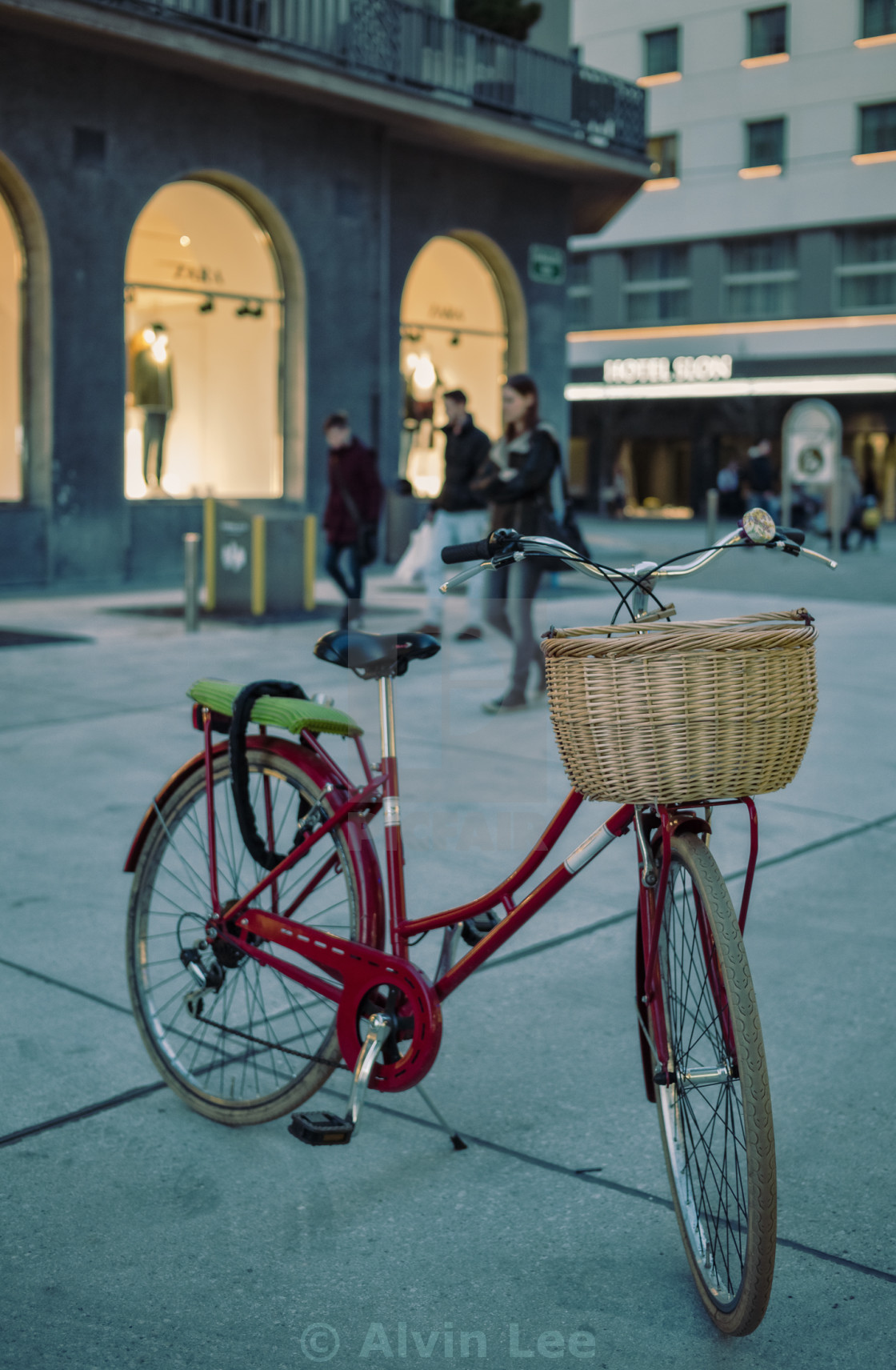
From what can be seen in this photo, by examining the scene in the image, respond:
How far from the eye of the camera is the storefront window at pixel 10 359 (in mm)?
→ 15125

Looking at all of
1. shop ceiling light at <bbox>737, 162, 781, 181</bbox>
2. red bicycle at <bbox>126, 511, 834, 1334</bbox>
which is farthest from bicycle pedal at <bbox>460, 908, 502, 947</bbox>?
shop ceiling light at <bbox>737, 162, 781, 181</bbox>

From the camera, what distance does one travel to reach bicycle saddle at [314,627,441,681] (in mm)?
3172

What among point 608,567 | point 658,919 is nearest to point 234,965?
point 658,919

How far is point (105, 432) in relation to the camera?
626 inches

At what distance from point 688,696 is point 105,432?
14.3 metres

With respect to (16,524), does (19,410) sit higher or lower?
higher

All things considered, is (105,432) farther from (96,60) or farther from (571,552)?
(571,552)

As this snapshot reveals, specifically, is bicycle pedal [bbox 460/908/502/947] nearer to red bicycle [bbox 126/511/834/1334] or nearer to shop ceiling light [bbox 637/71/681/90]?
red bicycle [bbox 126/511/834/1334]

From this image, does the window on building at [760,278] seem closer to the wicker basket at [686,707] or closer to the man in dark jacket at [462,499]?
the man in dark jacket at [462,499]

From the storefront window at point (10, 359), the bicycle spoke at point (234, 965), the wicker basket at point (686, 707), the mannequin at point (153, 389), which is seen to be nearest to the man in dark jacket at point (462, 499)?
the storefront window at point (10, 359)

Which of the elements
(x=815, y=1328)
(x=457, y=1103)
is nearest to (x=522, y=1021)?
(x=457, y=1103)

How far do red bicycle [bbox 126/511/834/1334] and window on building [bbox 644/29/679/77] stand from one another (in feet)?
133

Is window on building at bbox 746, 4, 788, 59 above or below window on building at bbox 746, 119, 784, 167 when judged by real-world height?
above

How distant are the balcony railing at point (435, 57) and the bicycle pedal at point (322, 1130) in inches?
536
